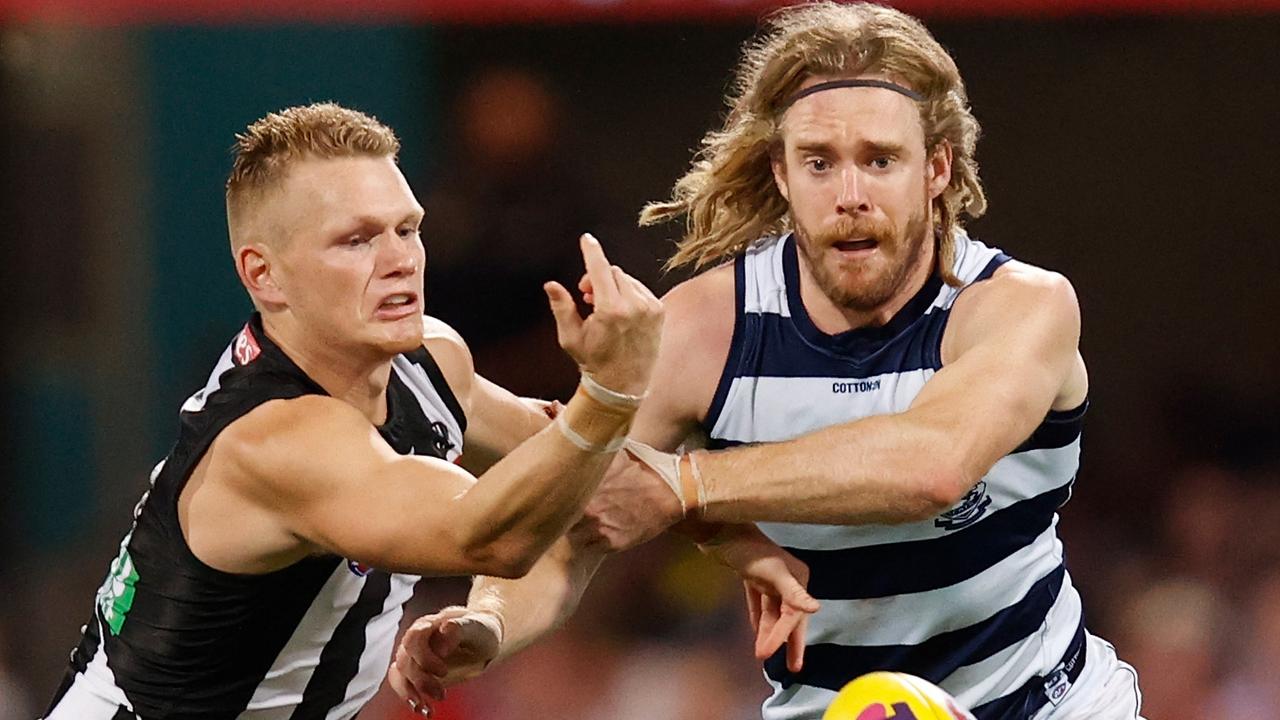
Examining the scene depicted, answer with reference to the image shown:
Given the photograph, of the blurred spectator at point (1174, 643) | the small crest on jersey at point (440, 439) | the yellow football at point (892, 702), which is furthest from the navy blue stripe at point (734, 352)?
the blurred spectator at point (1174, 643)

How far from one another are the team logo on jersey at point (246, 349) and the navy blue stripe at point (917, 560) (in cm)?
100

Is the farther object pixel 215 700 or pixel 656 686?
pixel 656 686

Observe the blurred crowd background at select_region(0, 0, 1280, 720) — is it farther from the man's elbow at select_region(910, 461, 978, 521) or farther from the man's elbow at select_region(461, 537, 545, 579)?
the man's elbow at select_region(461, 537, 545, 579)

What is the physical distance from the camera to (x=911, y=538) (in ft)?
10.8

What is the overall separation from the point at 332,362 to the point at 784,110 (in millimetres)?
963

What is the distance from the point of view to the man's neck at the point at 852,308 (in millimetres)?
3314

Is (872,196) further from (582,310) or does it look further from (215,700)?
(582,310)

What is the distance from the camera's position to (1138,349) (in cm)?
781

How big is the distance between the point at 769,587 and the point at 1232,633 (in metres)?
4.10

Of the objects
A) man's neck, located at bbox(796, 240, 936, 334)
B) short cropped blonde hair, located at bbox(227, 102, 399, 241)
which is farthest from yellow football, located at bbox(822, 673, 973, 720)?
short cropped blonde hair, located at bbox(227, 102, 399, 241)

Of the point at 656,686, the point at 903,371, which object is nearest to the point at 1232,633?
the point at 656,686

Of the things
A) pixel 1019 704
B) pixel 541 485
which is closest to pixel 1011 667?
pixel 1019 704

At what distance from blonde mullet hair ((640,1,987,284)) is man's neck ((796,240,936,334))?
4 cm

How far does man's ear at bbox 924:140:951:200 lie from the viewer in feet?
11.2
